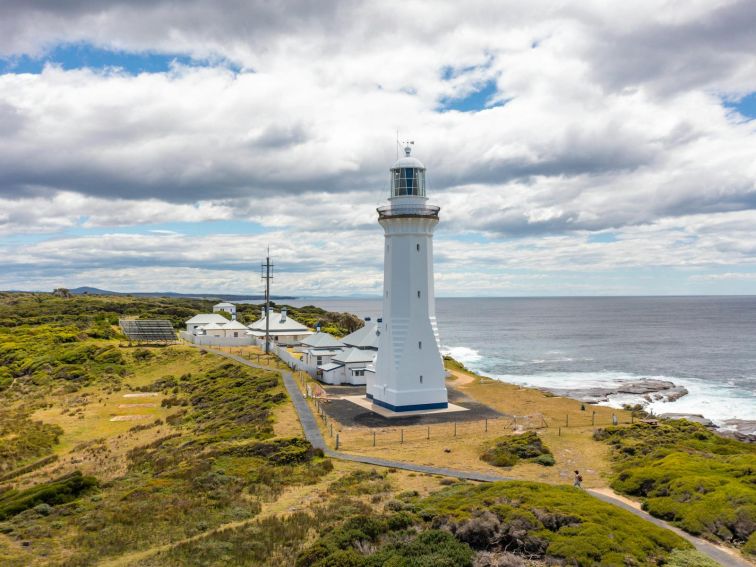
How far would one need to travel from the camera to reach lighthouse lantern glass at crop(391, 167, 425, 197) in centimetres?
3447

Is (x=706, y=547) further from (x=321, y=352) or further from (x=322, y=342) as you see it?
(x=322, y=342)

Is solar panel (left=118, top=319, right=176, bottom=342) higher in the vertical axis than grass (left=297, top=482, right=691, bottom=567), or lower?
higher

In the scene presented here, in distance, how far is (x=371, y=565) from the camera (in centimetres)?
1361

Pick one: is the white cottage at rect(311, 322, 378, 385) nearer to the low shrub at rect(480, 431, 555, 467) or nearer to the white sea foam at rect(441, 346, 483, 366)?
the low shrub at rect(480, 431, 555, 467)

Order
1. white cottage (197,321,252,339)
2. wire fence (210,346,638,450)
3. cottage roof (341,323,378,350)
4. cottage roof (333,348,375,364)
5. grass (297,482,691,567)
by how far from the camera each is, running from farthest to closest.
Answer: white cottage (197,321,252,339), cottage roof (341,323,378,350), cottage roof (333,348,375,364), wire fence (210,346,638,450), grass (297,482,691,567)

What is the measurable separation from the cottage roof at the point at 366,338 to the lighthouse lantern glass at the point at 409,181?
1847 centimetres

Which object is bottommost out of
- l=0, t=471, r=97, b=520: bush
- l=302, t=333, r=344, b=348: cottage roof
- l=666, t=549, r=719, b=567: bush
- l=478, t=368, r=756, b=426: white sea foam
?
l=478, t=368, r=756, b=426: white sea foam

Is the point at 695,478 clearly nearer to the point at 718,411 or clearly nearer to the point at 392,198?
the point at 392,198

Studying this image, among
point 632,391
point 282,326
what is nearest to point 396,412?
point 282,326

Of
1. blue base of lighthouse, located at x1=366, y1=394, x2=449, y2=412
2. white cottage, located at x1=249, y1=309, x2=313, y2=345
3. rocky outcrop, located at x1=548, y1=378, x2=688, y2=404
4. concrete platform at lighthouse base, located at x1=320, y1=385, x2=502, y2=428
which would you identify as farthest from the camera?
white cottage, located at x1=249, y1=309, x2=313, y2=345

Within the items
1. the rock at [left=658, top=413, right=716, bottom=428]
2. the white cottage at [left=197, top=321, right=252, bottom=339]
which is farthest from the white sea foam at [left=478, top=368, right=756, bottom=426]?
the white cottage at [left=197, top=321, right=252, bottom=339]

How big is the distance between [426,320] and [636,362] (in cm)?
6208

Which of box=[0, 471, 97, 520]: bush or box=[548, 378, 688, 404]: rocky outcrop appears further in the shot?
box=[548, 378, 688, 404]: rocky outcrop

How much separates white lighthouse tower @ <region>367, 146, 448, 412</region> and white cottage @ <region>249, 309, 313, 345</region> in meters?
31.3
